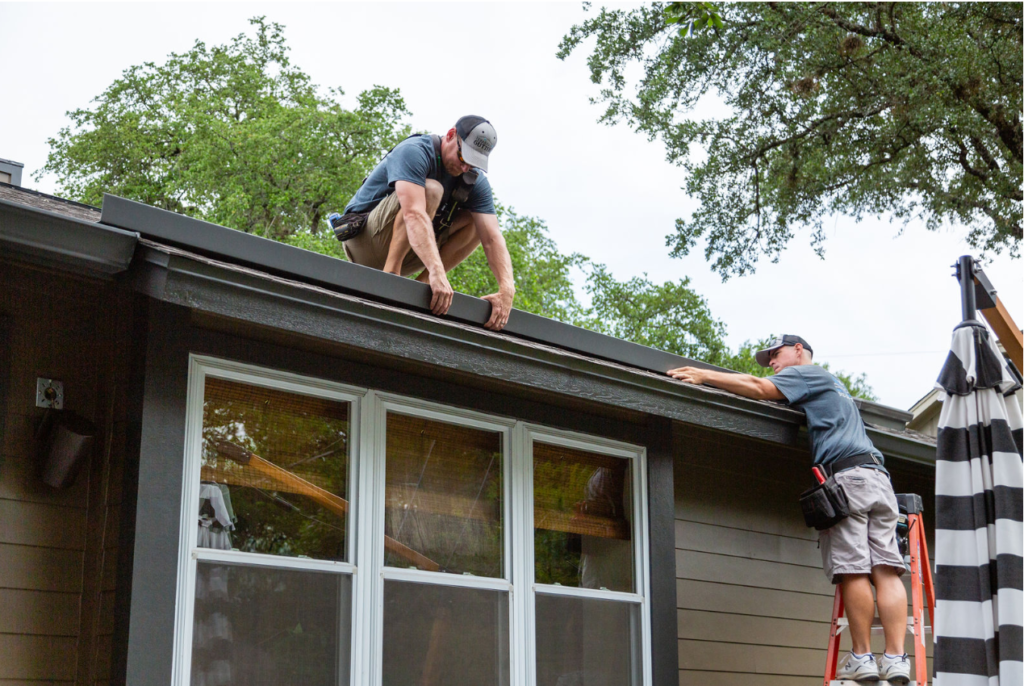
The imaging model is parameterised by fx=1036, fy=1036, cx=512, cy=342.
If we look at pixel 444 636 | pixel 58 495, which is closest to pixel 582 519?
pixel 444 636

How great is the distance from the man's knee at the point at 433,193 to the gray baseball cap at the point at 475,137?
0.17 m

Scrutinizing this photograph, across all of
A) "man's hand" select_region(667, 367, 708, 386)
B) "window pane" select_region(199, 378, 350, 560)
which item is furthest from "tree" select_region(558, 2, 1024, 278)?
"window pane" select_region(199, 378, 350, 560)

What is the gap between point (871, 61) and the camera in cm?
1503

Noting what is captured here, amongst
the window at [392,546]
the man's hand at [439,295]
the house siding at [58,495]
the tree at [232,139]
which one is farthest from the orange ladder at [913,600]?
the tree at [232,139]

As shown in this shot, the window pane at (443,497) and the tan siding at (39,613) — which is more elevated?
the window pane at (443,497)

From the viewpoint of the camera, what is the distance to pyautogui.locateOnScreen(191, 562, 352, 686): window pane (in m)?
3.26

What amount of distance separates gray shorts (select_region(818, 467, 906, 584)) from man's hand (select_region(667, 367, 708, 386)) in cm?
76

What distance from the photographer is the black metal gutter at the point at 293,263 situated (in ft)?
11.3

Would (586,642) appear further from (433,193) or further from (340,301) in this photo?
(433,193)

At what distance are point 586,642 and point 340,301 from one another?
1.86 meters

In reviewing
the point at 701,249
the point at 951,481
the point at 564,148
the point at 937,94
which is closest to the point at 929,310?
the point at 564,148

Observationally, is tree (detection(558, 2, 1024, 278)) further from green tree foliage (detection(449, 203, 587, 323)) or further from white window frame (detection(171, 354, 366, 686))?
white window frame (detection(171, 354, 366, 686))

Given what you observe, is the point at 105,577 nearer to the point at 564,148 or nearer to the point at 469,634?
the point at 469,634

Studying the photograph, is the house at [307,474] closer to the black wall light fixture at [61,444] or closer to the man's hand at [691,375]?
the black wall light fixture at [61,444]
